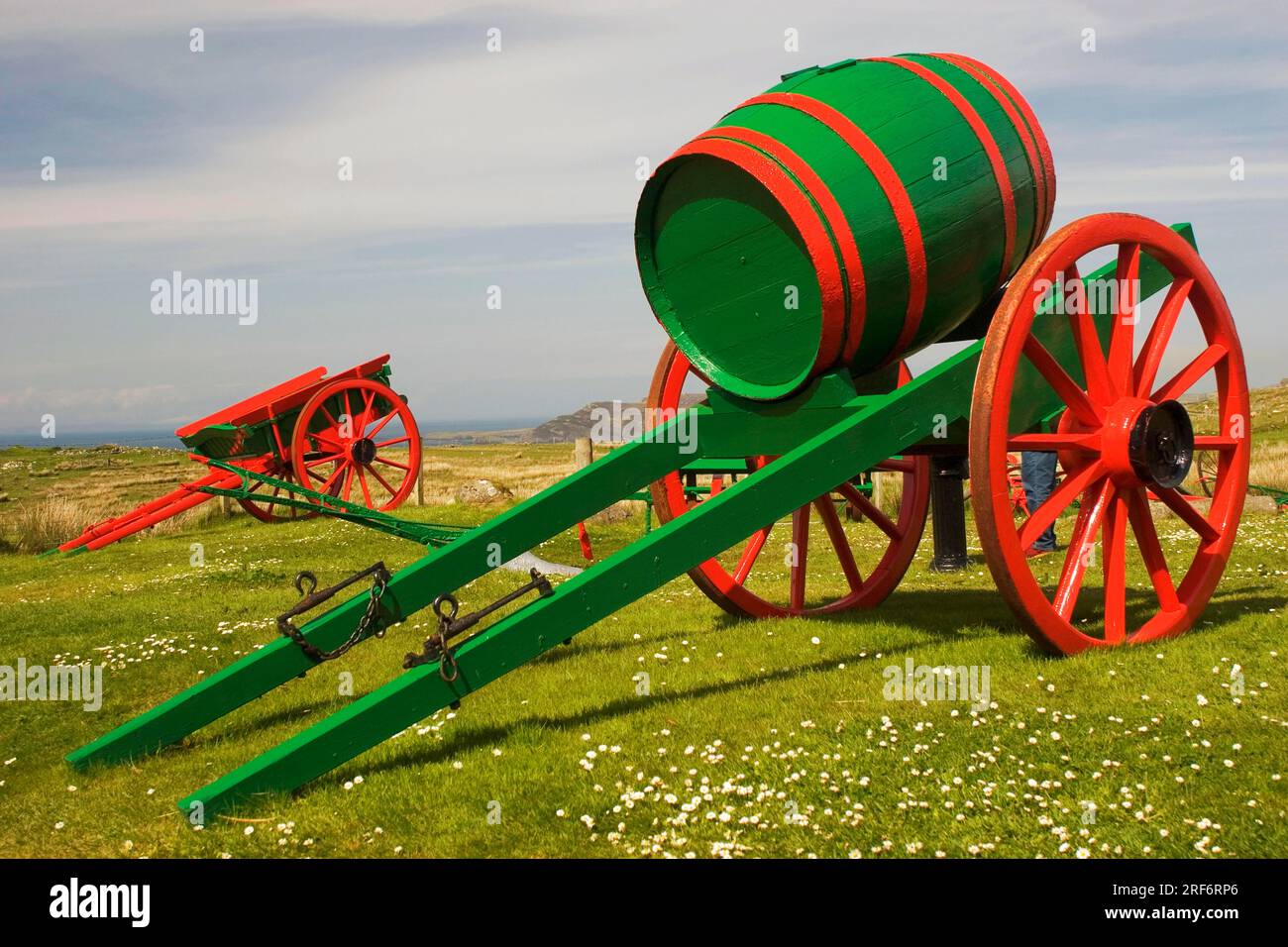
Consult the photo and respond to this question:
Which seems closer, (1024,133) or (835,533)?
(1024,133)

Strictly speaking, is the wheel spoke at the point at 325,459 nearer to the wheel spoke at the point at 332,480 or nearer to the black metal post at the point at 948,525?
the wheel spoke at the point at 332,480

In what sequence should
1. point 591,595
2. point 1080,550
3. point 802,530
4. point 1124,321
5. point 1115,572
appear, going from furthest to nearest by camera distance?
point 802,530 → point 1124,321 → point 1115,572 → point 1080,550 → point 591,595

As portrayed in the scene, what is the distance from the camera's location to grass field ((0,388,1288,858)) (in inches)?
157

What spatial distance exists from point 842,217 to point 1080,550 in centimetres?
222

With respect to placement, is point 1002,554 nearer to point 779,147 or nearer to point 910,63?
point 779,147

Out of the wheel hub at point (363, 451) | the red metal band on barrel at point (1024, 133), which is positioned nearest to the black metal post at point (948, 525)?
the red metal band on barrel at point (1024, 133)

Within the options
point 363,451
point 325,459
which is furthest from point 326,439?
point 363,451

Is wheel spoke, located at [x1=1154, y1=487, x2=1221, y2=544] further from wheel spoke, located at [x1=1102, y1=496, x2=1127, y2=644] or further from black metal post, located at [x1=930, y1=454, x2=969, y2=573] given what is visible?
black metal post, located at [x1=930, y1=454, x2=969, y2=573]

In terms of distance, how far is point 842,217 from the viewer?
5578 millimetres

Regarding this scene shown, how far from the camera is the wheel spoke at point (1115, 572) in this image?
5934 millimetres

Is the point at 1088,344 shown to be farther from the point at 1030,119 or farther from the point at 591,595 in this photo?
the point at 591,595

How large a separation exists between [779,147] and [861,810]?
3.41 metres

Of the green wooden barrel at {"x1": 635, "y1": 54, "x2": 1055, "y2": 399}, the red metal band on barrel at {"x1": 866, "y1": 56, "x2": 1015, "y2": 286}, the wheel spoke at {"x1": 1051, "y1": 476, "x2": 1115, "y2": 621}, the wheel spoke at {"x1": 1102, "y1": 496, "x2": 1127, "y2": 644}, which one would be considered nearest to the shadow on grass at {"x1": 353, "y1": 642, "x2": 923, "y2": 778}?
the wheel spoke at {"x1": 1051, "y1": 476, "x2": 1115, "y2": 621}

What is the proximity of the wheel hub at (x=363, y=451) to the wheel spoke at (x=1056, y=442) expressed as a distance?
15.5 metres
